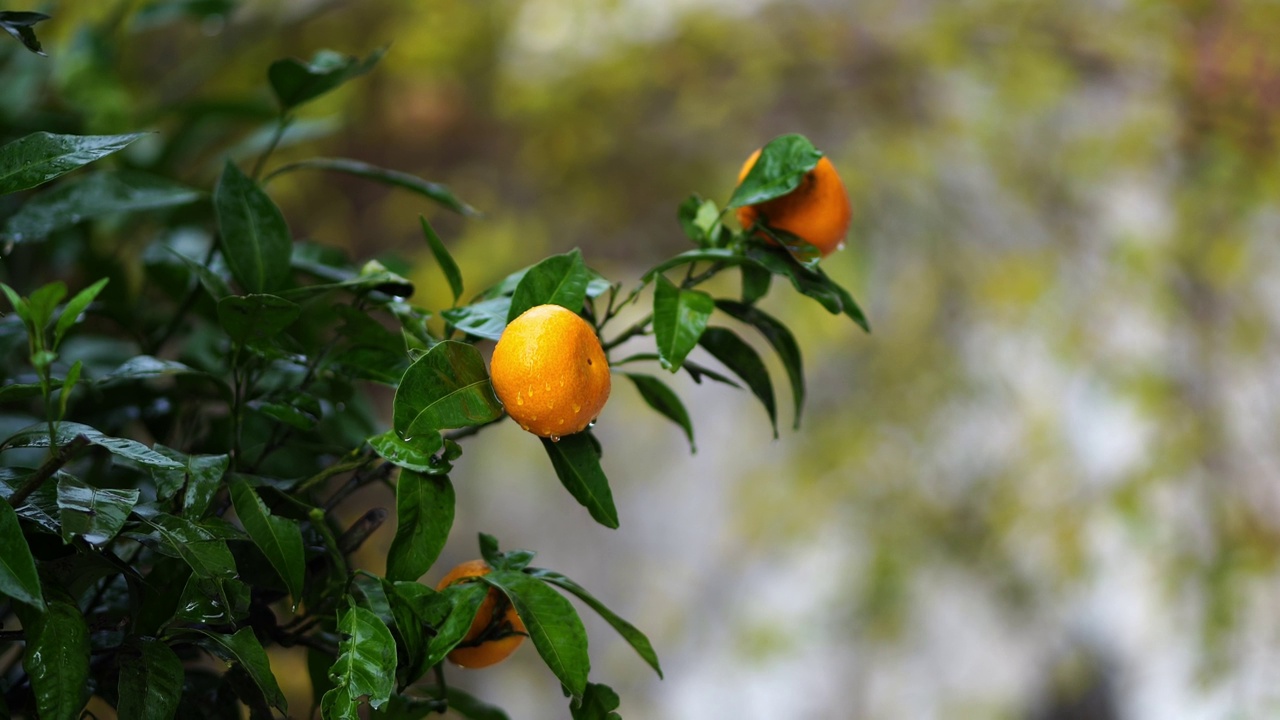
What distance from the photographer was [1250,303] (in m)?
1.21

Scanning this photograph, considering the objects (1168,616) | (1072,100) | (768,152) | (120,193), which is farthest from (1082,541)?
(120,193)

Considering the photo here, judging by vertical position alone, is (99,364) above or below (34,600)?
below

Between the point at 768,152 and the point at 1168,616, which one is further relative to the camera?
the point at 1168,616

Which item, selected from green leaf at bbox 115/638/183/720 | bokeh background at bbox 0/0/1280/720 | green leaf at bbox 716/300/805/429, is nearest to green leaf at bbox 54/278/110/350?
green leaf at bbox 115/638/183/720

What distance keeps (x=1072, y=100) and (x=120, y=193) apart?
3.74 ft

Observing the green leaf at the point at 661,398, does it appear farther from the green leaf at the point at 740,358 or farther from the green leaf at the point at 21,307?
the green leaf at the point at 21,307

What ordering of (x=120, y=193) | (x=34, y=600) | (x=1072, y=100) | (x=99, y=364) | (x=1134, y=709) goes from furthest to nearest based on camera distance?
1. (x=1072, y=100)
2. (x=1134, y=709)
3. (x=99, y=364)
4. (x=120, y=193)
5. (x=34, y=600)

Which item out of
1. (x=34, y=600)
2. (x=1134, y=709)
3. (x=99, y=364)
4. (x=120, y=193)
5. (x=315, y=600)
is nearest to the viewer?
(x=34, y=600)

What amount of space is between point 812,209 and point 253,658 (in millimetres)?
270

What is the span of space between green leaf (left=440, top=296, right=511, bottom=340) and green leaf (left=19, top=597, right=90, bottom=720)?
15 centimetres

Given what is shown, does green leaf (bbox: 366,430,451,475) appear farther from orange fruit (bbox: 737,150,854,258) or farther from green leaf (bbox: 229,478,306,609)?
orange fruit (bbox: 737,150,854,258)

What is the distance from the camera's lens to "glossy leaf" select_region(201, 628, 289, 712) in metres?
0.32

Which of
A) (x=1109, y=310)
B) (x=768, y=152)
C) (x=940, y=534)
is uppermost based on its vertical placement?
(x=1109, y=310)

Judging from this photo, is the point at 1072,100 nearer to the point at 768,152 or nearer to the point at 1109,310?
the point at 1109,310
